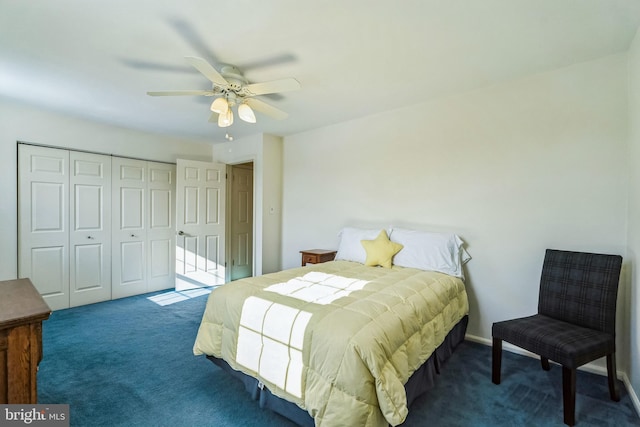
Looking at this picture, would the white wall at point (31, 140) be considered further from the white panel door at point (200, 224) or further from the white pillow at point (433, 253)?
the white pillow at point (433, 253)

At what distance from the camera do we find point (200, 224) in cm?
448

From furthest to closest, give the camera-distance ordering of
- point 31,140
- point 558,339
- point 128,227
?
point 128,227 → point 31,140 → point 558,339

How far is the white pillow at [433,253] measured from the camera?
262cm

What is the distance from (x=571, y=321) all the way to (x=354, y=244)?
1.86 m

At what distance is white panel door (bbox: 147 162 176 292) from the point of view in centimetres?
427

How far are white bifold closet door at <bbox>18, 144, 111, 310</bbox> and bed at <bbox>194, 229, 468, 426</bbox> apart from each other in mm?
2746

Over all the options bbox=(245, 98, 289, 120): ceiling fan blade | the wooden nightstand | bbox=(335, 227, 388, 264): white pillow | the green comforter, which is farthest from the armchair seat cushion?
bbox=(245, 98, 289, 120): ceiling fan blade

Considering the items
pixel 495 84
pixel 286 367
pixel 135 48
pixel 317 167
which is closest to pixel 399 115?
pixel 495 84

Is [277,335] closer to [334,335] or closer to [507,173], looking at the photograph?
[334,335]

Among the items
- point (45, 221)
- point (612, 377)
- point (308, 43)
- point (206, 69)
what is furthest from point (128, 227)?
point (612, 377)

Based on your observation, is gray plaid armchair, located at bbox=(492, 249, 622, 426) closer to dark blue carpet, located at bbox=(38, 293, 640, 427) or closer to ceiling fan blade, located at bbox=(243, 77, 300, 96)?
dark blue carpet, located at bbox=(38, 293, 640, 427)

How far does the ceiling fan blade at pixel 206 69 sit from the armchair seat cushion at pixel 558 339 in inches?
102

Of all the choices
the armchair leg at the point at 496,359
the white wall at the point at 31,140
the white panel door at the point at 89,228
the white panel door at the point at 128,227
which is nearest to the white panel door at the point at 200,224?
the white panel door at the point at 128,227

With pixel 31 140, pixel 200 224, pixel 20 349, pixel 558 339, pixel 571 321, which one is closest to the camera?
pixel 20 349
